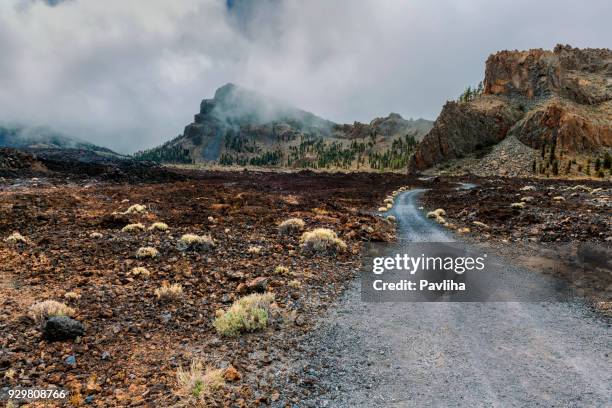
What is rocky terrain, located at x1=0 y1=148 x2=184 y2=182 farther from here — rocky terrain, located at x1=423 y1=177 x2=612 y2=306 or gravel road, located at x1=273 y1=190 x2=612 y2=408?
gravel road, located at x1=273 y1=190 x2=612 y2=408

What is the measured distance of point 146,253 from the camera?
1317 centimetres

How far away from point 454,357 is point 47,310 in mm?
9123

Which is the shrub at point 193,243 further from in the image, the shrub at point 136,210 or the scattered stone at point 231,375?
the shrub at point 136,210

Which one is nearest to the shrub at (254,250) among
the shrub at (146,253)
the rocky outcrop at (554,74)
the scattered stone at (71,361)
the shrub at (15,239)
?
the shrub at (146,253)

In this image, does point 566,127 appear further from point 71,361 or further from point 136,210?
point 71,361

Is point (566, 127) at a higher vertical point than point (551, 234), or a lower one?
higher

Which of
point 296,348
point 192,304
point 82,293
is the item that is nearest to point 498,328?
point 296,348

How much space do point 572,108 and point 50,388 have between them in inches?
4857

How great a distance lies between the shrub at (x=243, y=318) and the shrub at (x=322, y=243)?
20.8 ft

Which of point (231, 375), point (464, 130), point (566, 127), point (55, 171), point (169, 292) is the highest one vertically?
point (464, 130)

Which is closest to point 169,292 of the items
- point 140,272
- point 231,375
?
point 140,272

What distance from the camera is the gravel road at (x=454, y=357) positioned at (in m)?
6.18

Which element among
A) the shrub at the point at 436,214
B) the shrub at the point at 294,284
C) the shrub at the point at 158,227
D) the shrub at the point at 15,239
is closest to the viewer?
the shrub at the point at 294,284

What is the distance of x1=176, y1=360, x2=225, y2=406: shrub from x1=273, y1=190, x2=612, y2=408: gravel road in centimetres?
119
